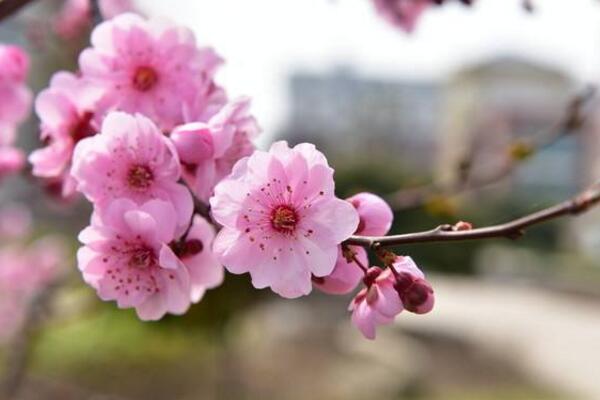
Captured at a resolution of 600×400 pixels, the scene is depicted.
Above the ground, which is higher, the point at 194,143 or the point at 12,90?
the point at 194,143

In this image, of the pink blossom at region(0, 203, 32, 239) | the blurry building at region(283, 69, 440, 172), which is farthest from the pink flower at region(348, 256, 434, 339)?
the blurry building at region(283, 69, 440, 172)

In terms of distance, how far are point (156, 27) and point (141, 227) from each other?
285mm

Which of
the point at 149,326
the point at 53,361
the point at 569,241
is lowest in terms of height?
the point at 569,241

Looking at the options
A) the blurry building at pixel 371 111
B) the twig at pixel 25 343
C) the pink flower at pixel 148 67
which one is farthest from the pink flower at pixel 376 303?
the blurry building at pixel 371 111

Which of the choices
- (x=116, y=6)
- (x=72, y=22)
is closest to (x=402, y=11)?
(x=116, y=6)

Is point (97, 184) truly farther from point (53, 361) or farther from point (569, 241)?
point (569, 241)

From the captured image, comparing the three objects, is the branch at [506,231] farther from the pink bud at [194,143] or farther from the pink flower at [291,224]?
the pink bud at [194,143]

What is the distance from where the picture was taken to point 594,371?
5.45 meters

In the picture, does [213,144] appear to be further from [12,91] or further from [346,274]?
[12,91]

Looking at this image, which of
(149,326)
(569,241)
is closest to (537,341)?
(149,326)

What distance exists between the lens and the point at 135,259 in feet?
2.06

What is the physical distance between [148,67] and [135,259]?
0.82 ft

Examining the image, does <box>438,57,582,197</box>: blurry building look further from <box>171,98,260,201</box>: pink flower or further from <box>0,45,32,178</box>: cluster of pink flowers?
<box>171,98,260,201</box>: pink flower

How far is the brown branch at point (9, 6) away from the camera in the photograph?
750 millimetres
